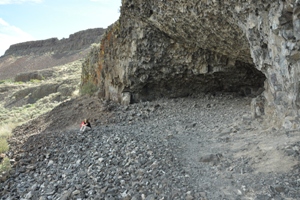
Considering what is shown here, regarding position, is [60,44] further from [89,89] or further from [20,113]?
[89,89]

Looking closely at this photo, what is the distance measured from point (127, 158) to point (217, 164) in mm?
1969

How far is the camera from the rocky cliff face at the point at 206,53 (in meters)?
5.30

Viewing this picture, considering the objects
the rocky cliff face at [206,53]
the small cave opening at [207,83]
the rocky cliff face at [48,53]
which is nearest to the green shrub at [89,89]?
the rocky cliff face at [206,53]

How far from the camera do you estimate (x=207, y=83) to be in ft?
39.5

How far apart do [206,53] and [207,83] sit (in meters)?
1.83

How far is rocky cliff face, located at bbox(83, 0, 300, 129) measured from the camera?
530 cm

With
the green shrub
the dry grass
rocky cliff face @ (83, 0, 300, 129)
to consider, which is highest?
rocky cliff face @ (83, 0, 300, 129)

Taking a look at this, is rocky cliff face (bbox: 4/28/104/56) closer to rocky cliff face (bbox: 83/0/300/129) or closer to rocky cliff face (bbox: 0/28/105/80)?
rocky cliff face (bbox: 0/28/105/80)

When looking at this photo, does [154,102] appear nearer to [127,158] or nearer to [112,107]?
[112,107]

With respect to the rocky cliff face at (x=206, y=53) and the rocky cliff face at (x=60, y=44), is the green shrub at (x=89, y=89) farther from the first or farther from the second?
the rocky cliff face at (x=60, y=44)

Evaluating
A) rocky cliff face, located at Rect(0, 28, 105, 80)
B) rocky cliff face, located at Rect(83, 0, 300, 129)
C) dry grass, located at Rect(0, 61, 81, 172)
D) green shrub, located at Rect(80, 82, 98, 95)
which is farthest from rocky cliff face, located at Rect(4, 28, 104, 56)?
rocky cliff face, located at Rect(83, 0, 300, 129)

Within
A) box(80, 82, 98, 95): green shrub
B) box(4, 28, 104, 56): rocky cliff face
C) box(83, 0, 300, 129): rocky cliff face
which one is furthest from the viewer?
box(4, 28, 104, 56): rocky cliff face

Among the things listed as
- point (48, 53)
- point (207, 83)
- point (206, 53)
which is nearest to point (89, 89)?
point (207, 83)

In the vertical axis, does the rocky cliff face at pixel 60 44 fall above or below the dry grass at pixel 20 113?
above
